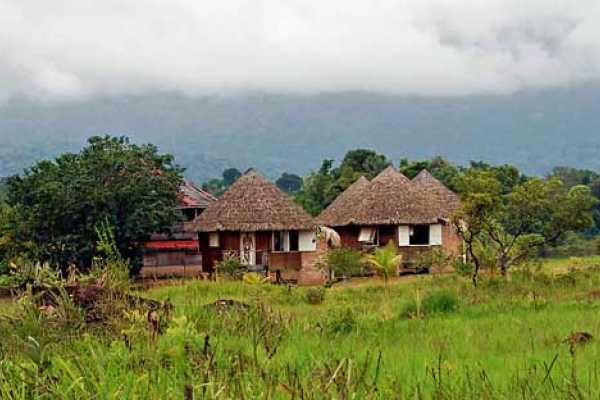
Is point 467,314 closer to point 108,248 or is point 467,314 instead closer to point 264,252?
point 108,248

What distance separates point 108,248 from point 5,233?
26808mm

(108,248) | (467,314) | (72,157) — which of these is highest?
(72,157)

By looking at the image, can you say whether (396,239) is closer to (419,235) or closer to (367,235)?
(367,235)

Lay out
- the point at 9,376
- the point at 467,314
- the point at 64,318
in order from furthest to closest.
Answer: the point at 467,314, the point at 64,318, the point at 9,376

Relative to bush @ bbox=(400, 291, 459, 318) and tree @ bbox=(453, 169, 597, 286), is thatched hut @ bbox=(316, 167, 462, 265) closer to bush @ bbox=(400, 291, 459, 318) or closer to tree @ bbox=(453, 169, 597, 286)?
tree @ bbox=(453, 169, 597, 286)

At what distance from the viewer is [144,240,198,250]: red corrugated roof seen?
3956 centimetres

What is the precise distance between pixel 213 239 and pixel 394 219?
25.3ft

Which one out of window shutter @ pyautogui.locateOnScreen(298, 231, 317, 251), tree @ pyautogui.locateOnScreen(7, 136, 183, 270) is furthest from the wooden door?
tree @ pyautogui.locateOnScreen(7, 136, 183, 270)

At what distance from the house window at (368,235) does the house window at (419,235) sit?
5.24 ft

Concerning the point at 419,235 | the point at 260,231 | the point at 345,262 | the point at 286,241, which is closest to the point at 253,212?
the point at 260,231

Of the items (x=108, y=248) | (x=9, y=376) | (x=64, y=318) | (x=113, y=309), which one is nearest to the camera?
(x=9, y=376)

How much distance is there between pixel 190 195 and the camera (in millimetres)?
44938

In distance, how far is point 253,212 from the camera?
37.4 metres

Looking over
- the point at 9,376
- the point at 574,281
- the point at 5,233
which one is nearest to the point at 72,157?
the point at 5,233
